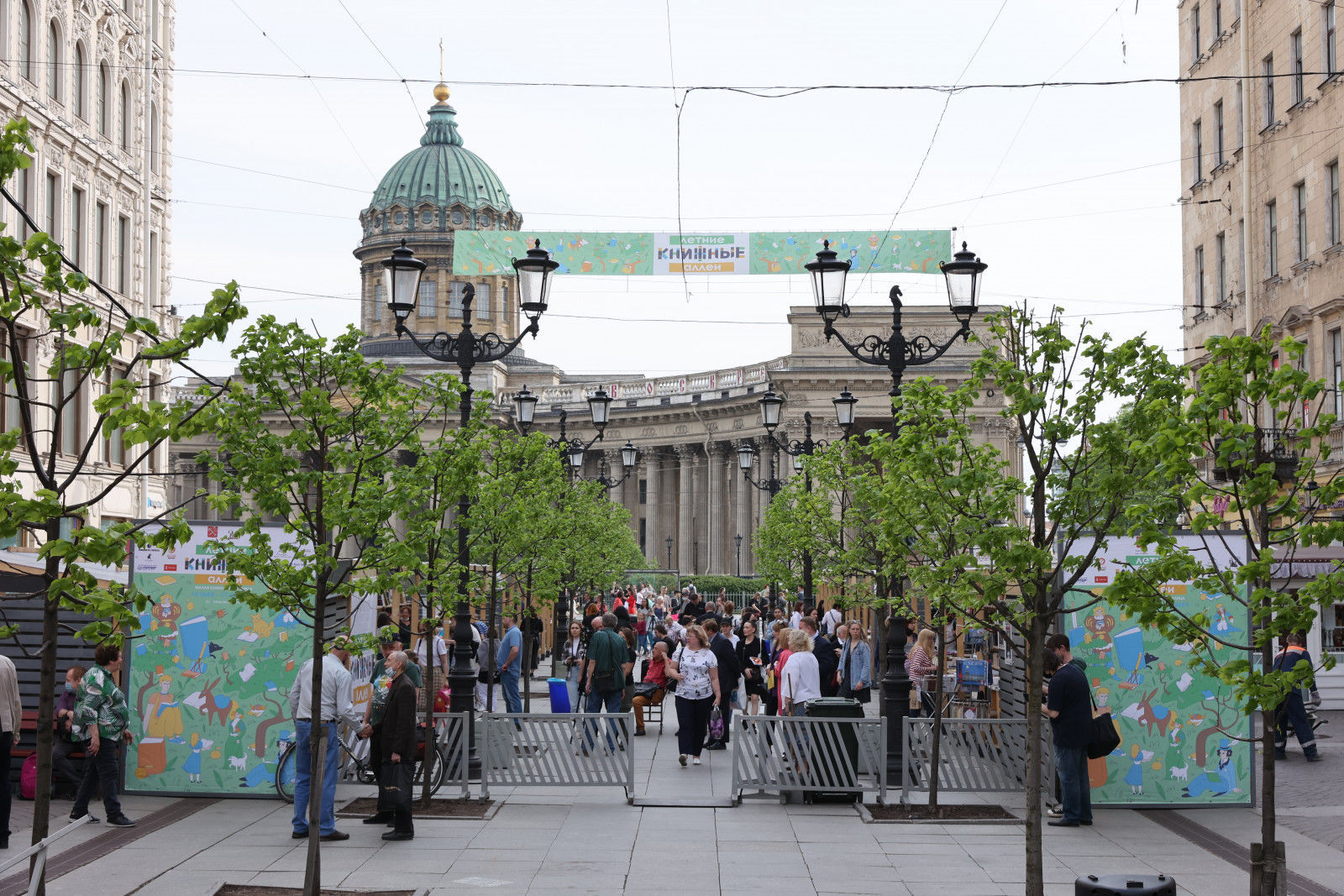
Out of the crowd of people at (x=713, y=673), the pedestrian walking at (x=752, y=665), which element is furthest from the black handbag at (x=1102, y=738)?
the pedestrian walking at (x=752, y=665)

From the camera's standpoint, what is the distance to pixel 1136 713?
15625mm

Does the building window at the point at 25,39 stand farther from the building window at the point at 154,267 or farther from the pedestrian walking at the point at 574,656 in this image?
the pedestrian walking at the point at 574,656

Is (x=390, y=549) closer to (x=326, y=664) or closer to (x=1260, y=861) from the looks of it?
(x=326, y=664)

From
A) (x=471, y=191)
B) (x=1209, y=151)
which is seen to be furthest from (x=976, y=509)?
(x=471, y=191)

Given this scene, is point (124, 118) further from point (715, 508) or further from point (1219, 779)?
point (715, 508)

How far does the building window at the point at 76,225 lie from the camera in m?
34.8

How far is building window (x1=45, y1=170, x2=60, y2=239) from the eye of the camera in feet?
110

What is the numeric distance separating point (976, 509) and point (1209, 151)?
31563mm

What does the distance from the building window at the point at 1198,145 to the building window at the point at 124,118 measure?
28765 mm

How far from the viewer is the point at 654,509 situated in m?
94.3

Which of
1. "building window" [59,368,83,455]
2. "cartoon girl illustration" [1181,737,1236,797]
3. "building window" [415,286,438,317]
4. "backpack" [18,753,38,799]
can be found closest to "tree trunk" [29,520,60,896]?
"backpack" [18,753,38,799]

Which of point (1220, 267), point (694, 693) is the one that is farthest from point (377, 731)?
point (1220, 267)

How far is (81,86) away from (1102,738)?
30.1m

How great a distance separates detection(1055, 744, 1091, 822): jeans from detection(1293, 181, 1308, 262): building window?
74.9 ft
